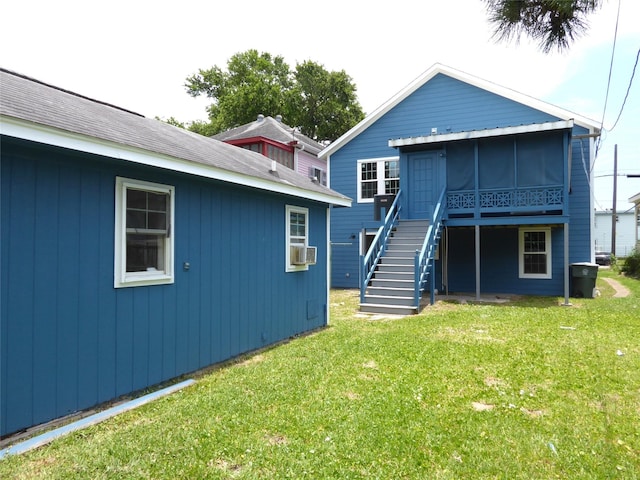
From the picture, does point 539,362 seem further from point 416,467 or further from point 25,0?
point 25,0

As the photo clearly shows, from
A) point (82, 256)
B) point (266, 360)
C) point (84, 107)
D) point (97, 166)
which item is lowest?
point (266, 360)

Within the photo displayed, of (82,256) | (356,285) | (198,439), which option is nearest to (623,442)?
(198,439)

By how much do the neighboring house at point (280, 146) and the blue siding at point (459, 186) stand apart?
3.05 m

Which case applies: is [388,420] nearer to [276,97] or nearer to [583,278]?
[583,278]

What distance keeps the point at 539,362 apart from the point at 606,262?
28.1 metres

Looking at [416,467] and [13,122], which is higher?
[13,122]

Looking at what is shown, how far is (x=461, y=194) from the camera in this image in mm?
11750

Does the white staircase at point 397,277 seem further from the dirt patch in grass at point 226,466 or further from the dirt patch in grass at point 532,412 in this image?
the dirt patch in grass at point 226,466

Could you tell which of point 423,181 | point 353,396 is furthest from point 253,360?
point 423,181

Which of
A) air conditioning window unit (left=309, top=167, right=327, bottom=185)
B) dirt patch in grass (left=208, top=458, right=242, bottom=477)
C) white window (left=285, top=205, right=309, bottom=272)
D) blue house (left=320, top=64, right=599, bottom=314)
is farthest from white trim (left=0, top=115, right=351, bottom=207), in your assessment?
air conditioning window unit (left=309, top=167, right=327, bottom=185)

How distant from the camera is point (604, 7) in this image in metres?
3.39

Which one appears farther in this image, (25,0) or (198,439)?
(25,0)

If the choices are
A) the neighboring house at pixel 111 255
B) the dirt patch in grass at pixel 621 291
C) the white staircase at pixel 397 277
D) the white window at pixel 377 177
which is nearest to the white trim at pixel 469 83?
the white window at pixel 377 177

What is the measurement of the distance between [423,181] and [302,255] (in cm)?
660
